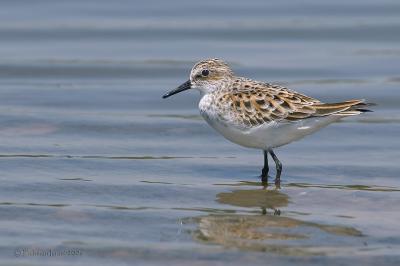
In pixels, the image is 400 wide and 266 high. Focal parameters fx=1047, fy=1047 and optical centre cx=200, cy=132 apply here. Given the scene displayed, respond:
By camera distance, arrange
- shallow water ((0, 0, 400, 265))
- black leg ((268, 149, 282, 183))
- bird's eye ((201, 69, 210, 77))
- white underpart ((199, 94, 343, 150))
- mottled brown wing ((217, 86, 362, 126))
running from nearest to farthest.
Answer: shallow water ((0, 0, 400, 265)) → mottled brown wing ((217, 86, 362, 126)) → white underpart ((199, 94, 343, 150)) → black leg ((268, 149, 282, 183)) → bird's eye ((201, 69, 210, 77))

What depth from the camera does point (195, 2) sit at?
1888 centimetres

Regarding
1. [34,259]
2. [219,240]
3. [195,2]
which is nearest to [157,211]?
[219,240]

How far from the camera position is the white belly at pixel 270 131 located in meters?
10.4

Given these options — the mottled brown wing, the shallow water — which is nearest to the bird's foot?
the shallow water

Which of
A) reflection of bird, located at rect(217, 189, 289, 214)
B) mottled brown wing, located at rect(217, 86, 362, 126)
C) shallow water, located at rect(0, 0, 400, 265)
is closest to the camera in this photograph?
shallow water, located at rect(0, 0, 400, 265)

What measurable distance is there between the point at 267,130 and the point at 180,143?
201cm

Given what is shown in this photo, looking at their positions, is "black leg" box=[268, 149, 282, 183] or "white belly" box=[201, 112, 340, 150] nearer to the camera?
"white belly" box=[201, 112, 340, 150]

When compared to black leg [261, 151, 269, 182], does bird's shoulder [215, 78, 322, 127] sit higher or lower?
higher

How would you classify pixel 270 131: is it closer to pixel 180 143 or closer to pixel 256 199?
pixel 256 199

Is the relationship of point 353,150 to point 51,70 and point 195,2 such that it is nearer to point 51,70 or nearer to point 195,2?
point 51,70

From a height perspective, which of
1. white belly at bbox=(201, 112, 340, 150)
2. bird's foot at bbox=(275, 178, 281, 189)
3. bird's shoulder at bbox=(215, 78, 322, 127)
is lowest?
bird's foot at bbox=(275, 178, 281, 189)

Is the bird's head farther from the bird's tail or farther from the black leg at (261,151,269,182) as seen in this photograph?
the bird's tail

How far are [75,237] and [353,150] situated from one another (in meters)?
4.39

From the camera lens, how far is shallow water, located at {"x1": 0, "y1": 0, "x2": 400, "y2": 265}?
8.45 m
